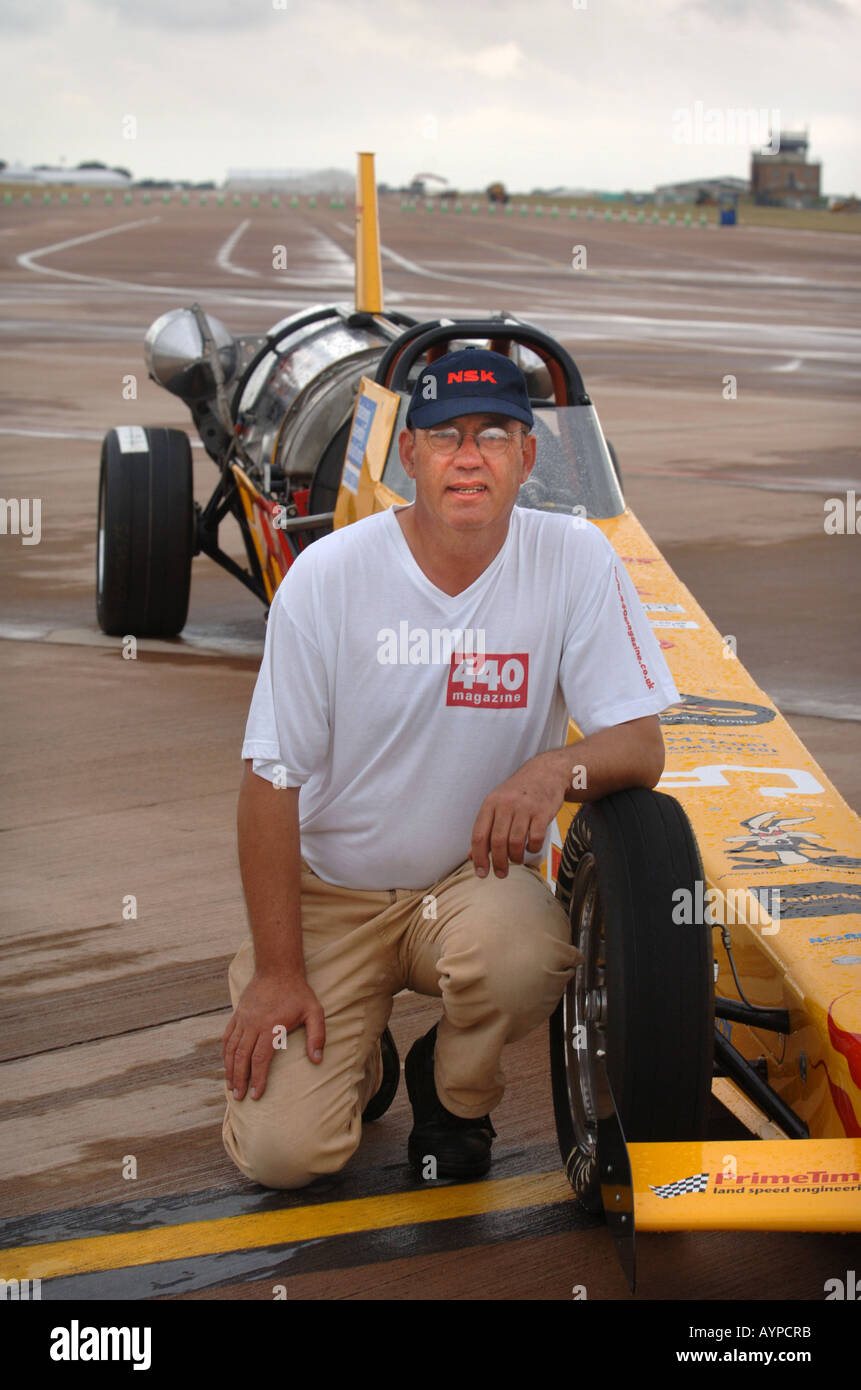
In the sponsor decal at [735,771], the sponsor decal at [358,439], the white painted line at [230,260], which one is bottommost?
the sponsor decal at [735,771]

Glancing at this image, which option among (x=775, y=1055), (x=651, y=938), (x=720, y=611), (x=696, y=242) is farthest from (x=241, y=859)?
(x=696, y=242)

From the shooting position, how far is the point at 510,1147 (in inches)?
140

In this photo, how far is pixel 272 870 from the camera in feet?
10.4

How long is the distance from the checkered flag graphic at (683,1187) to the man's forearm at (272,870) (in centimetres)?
85

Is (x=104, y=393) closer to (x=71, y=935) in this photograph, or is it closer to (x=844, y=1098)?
(x=71, y=935)

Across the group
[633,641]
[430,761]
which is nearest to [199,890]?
[430,761]

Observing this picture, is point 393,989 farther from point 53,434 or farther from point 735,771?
point 53,434

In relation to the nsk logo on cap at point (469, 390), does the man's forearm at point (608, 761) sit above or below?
below

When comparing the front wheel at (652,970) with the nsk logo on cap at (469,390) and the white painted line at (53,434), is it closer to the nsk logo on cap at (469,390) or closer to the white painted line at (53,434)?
the nsk logo on cap at (469,390)

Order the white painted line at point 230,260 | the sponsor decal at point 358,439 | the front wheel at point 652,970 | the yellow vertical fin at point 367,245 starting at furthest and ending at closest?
1. the white painted line at point 230,260
2. the yellow vertical fin at point 367,245
3. the sponsor decal at point 358,439
4. the front wheel at point 652,970

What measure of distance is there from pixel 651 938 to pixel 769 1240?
2.43 ft

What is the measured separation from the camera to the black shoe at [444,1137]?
134 inches

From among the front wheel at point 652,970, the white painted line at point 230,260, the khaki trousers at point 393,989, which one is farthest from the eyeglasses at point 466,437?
the white painted line at point 230,260

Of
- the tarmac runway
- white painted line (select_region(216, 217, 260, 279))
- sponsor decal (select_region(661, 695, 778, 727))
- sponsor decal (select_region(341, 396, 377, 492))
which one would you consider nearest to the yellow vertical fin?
the tarmac runway
